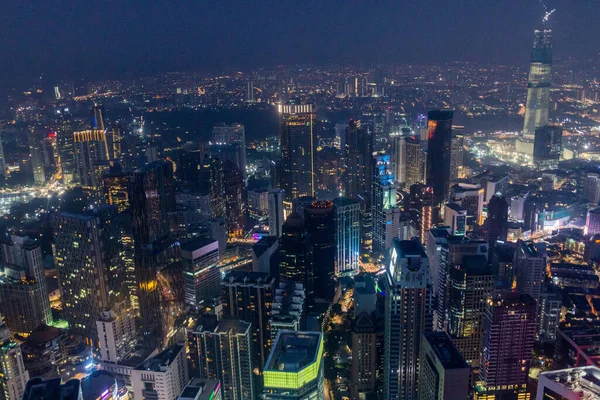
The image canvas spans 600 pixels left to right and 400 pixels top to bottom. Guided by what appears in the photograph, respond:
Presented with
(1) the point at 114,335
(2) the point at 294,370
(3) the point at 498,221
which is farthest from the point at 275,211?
(2) the point at 294,370

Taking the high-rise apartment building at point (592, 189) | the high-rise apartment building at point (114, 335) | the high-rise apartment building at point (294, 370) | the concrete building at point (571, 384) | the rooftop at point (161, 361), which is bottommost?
the high-rise apartment building at point (114, 335)

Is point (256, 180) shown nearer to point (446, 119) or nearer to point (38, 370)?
point (446, 119)

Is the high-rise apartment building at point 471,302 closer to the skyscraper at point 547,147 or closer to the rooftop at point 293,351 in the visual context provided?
the rooftop at point 293,351

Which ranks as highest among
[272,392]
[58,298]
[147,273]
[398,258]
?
[398,258]

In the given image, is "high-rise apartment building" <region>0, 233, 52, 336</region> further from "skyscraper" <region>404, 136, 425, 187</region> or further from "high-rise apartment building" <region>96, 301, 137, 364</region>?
"skyscraper" <region>404, 136, 425, 187</region>

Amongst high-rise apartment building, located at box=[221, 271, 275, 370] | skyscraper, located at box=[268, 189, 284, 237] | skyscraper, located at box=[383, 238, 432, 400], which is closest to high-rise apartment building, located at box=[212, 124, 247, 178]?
skyscraper, located at box=[268, 189, 284, 237]

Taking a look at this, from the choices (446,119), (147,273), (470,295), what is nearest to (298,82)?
(446,119)

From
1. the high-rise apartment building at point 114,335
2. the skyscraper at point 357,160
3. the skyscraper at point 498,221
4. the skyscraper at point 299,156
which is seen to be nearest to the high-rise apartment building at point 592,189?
the skyscraper at point 498,221

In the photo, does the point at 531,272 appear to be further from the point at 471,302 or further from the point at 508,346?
the point at 508,346
